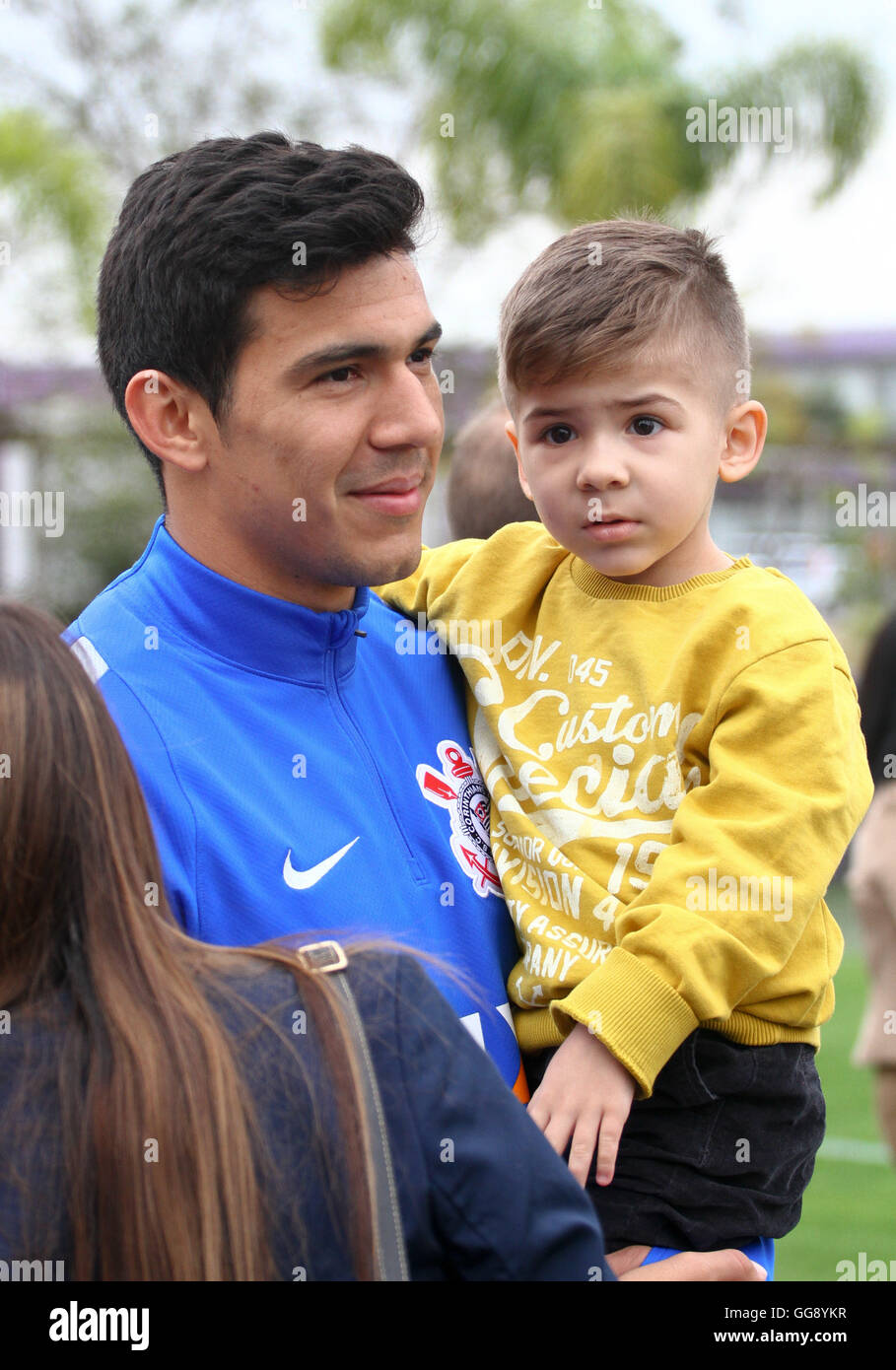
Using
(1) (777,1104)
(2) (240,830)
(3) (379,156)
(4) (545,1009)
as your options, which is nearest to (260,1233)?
(2) (240,830)

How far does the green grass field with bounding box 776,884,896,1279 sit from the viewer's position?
5.62m

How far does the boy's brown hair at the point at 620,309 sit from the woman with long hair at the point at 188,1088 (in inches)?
36.6

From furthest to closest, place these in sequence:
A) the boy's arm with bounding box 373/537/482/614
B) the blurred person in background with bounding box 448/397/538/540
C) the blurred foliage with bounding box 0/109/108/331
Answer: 1. the blurred foliage with bounding box 0/109/108/331
2. the blurred person in background with bounding box 448/397/538/540
3. the boy's arm with bounding box 373/537/482/614

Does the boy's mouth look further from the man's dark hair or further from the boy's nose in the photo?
the man's dark hair

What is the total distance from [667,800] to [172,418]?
92cm

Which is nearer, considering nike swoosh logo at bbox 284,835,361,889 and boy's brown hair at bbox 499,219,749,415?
nike swoosh logo at bbox 284,835,361,889

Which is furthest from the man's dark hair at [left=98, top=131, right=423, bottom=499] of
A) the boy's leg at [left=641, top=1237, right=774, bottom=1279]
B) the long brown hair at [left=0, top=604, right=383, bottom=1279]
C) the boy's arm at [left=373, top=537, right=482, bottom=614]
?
the boy's leg at [left=641, top=1237, right=774, bottom=1279]

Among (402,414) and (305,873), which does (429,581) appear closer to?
(402,414)

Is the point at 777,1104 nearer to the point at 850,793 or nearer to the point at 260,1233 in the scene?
the point at 850,793

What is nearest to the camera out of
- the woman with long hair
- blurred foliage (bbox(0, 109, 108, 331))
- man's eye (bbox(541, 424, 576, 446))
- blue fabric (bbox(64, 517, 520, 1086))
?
the woman with long hair

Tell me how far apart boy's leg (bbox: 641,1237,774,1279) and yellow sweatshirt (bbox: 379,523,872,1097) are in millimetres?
273

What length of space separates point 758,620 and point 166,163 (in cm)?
110

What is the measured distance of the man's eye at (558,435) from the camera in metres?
2.13

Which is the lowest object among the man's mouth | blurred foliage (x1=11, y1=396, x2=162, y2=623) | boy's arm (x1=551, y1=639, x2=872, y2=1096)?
boy's arm (x1=551, y1=639, x2=872, y2=1096)
